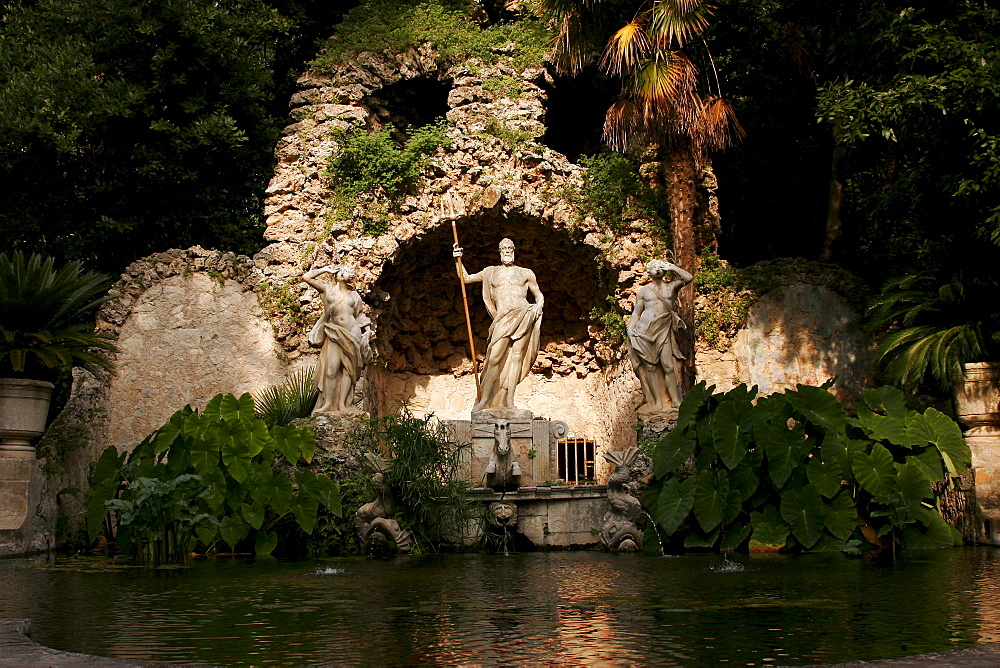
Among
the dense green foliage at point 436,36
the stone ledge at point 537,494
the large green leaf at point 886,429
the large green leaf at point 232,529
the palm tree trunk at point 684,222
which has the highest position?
the dense green foliage at point 436,36

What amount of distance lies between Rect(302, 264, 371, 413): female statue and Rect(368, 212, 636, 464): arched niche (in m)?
3.64

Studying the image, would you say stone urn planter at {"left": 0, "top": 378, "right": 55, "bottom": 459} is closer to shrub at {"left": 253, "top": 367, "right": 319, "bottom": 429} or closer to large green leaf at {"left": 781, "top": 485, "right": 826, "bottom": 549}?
shrub at {"left": 253, "top": 367, "right": 319, "bottom": 429}

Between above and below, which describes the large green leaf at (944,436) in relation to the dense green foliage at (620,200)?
below

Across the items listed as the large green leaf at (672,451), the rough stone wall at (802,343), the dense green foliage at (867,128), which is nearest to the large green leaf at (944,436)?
the dense green foliage at (867,128)

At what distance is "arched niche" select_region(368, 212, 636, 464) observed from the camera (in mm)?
14766

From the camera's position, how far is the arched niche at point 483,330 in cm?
1477

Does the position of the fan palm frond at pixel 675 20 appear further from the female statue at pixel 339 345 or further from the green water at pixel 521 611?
the green water at pixel 521 611

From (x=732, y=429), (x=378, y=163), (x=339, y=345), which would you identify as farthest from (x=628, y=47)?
(x=732, y=429)

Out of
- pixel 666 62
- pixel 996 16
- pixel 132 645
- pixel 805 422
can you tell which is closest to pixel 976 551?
pixel 805 422

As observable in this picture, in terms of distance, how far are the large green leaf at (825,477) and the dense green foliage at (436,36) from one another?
8.83 m

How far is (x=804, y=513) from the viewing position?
862cm

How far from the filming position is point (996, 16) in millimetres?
9836

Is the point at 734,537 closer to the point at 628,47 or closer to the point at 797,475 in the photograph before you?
the point at 797,475

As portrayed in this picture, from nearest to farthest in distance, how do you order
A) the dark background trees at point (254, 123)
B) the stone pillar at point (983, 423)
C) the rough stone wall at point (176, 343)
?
the stone pillar at point (983, 423), the dark background trees at point (254, 123), the rough stone wall at point (176, 343)
